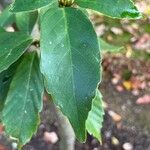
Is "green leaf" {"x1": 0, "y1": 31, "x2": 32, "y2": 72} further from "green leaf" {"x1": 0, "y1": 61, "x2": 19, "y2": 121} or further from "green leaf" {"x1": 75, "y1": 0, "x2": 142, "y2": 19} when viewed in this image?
"green leaf" {"x1": 75, "y1": 0, "x2": 142, "y2": 19}

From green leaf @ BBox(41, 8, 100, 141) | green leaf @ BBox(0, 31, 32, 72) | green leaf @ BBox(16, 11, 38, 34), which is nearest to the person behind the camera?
green leaf @ BBox(41, 8, 100, 141)

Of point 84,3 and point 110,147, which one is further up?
point 84,3

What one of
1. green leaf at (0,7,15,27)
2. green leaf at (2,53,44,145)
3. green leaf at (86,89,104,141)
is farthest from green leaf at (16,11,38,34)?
green leaf at (86,89,104,141)

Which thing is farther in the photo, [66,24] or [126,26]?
[126,26]

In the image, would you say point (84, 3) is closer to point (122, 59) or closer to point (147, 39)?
point (122, 59)

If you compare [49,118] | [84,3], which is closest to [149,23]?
[49,118]

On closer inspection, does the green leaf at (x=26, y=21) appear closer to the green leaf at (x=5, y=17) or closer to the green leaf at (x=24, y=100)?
the green leaf at (x=5, y=17)
